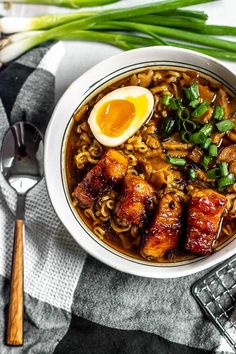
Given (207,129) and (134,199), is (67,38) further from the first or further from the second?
(134,199)

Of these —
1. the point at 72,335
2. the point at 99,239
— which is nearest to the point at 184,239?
the point at 99,239

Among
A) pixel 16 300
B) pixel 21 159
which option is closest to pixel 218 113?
pixel 21 159

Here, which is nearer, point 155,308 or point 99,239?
point 99,239

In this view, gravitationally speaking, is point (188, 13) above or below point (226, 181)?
above

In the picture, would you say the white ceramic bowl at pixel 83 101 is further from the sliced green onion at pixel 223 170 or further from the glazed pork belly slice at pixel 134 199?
the sliced green onion at pixel 223 170

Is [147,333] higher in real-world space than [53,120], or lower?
lower

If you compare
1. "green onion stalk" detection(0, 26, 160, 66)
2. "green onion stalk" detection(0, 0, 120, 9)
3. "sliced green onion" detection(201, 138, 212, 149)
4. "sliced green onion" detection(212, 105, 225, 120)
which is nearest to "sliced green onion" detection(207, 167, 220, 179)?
"sliced green onion" detection(201, 138, 212, 149)

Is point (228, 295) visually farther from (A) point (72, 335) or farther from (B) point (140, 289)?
(A) point (72, 335)
